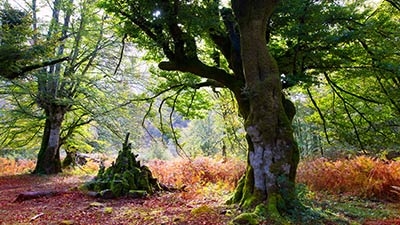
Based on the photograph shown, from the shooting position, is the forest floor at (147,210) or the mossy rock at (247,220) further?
the forest floor at (147,210)

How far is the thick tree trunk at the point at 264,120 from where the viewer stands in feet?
15.7

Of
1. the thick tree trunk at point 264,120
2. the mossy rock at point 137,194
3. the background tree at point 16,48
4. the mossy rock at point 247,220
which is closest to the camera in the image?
the mossy rock at point 247,220

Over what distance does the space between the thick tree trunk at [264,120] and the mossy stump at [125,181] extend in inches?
143

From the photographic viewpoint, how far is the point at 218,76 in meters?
6.46

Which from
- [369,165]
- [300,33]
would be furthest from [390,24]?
[369,165]

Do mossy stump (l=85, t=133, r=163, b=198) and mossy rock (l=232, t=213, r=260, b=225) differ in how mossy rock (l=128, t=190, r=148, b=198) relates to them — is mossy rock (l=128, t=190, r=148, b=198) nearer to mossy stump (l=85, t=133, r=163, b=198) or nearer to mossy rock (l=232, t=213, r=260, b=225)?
mossy stump (l=85, t=133, r=163, b=198)

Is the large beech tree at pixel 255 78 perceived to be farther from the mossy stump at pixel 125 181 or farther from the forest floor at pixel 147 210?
the mossy stump at pixel 125 181

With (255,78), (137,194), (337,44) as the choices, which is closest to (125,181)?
(137,194)

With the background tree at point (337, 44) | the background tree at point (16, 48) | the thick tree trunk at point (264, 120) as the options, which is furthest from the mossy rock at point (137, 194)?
the background tree at point (337, 44)

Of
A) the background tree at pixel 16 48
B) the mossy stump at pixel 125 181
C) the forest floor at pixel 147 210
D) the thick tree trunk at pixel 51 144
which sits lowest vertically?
the forest floor at pixel 147 210

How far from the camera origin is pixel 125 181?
7672 millimetres

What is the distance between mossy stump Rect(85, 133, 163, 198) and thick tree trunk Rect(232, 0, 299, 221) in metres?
3.63

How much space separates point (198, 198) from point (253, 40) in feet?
12.8

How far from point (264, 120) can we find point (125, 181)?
4443 mm
